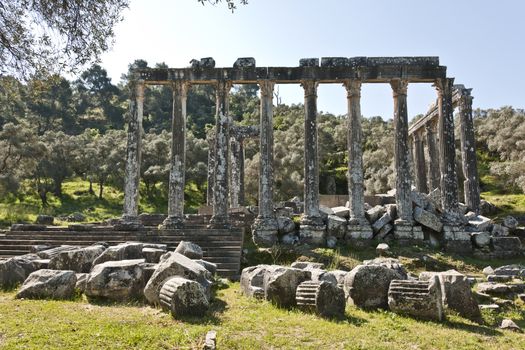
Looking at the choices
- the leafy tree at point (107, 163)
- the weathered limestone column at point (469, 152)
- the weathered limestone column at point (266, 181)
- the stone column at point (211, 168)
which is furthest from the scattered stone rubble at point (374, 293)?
the leafy tree at point (107, 163)

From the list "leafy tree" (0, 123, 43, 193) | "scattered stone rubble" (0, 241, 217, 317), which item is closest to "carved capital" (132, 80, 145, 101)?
"scattered stone rubble" (0, 241, 217, 317)

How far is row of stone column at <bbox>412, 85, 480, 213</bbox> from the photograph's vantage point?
21828 millimetres

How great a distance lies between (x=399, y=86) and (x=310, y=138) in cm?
541

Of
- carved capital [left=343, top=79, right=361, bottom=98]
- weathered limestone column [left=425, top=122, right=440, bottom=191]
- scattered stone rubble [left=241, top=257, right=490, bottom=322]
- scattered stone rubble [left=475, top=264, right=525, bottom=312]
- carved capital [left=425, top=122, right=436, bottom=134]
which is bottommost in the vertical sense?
scattered stone rubble [left=475, top=264, right=525, bottom=312]

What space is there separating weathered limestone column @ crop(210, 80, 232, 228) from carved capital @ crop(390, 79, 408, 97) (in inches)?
341

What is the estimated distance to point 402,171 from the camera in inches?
843

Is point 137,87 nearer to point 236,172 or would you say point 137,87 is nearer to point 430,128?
point 236,172

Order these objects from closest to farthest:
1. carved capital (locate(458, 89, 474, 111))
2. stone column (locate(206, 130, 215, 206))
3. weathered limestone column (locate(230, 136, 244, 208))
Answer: carved capital (locate(458, 89, 474, 111)) < stone column (locate(206, 130, 215, 206)) < weathered limestone column (locate(230, 136, 244, 208))

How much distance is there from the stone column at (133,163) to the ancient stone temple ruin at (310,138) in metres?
0.05

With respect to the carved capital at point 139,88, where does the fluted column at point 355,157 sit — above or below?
below

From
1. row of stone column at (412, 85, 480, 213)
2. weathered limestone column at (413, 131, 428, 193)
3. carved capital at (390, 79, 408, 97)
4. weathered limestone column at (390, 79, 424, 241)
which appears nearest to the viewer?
weathered limestone column at (390, 79, 424, 241)

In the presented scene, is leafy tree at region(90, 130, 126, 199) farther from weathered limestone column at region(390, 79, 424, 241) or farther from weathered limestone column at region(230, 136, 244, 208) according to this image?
weathered limestone column at region(390, 79, 424, 241)

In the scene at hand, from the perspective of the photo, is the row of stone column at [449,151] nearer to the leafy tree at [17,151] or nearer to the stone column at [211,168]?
the stone column at [211,168]

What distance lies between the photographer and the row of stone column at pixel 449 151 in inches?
859
